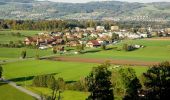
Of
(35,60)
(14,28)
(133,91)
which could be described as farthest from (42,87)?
(14,28)

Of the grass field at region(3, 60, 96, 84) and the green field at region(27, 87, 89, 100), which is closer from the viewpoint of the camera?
the green field at region(27, 87, 89, 100)

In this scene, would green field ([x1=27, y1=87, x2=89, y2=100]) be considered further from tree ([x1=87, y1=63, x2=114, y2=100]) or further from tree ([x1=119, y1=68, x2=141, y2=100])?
tree ([x1=87, y1=63, x2=114, y2=100])

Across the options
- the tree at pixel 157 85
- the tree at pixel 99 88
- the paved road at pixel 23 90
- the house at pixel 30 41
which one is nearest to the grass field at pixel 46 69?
the paved road at pixel 23 90

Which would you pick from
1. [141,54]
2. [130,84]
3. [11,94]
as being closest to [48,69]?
[11,94]

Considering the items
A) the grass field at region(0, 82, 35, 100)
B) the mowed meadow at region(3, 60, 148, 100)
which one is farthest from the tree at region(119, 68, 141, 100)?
the grass field at region(0, 82, 35, 100)

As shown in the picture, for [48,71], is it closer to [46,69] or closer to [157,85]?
[46,69]

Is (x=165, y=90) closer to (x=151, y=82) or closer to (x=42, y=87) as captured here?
(x=151, y=82)

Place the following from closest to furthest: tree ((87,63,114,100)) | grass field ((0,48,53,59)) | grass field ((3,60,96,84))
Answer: tree ((87,63,114,100)) < grass field ((3,60,96,84)) < grass field ((0,48,53,59))

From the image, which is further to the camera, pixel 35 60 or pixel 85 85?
pixel 35 60
